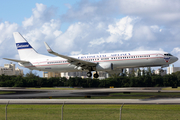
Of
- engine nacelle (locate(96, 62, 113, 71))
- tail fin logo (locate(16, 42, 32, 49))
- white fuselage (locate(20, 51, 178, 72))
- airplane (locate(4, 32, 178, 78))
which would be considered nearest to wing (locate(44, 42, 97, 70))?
airplane (locate(4, 32, 178, 78))

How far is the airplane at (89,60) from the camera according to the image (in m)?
46.4

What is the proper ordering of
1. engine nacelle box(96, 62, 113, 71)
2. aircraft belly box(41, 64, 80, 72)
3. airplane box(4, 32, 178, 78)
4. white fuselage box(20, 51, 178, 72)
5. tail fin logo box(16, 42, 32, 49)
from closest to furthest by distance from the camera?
white fuselage box(20, 51, 178, 72), airplane box(4, 32, 178, 78), engine nacelle box(96, 62, 113, 71), aircraft belly box(41, 64, 80, 72), tail fin logo box(16, 42, 32, 49)

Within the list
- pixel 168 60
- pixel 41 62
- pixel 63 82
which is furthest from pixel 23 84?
pixel 168 60

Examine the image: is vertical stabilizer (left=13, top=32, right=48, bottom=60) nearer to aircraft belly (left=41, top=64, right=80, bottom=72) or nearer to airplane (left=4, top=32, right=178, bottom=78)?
airplane (left=4, top=32, right=178, bottom=78)

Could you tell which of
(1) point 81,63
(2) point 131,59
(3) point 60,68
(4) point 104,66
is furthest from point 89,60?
(2) point 131,59

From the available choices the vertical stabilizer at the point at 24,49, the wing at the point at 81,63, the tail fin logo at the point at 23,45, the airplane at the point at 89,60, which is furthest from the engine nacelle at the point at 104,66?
the tail fin logo at the point at 23,45

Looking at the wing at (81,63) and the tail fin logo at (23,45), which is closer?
the wing at (81,63)

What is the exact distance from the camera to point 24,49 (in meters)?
59.1

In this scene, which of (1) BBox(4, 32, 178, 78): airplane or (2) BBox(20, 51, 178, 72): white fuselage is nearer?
(2) BBox(20, 51, 178, 72): white fuselage

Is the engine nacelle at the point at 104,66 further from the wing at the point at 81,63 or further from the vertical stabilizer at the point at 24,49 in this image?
the vertical stabilizer at the point at 24,49

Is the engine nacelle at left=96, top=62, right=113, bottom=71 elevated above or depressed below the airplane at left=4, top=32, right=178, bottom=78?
below

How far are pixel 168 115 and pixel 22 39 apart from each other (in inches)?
1817

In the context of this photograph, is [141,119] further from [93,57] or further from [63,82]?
[63,82]

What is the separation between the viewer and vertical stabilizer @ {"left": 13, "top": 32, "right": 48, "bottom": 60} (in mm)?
57812
